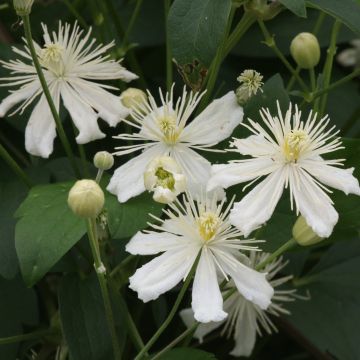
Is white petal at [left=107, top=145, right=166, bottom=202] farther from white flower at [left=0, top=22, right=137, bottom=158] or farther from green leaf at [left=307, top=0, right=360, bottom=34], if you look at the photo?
green leaf at [left=307, top=0, right=360, bottom=34]

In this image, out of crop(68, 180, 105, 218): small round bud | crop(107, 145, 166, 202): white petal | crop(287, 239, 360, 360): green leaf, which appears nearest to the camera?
crop(68, 180, 105, 218): small round bud

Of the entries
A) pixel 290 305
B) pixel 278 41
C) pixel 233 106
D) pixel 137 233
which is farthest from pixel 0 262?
pixel 278 41

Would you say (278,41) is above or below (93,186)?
above

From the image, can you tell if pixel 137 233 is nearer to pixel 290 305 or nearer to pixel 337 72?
pixel 290 305

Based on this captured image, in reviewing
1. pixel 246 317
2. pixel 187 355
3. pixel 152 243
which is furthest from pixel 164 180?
pixel 246 317

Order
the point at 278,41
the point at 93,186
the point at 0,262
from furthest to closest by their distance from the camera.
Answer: the point at 278,41 < the point at 0,262 < the point at 93,186

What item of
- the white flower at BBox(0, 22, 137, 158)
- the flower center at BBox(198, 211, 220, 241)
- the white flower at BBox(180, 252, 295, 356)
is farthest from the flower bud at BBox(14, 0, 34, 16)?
the white flower at BBox(180, 252, 295, 356)

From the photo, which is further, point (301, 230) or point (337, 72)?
point (337, 72)
